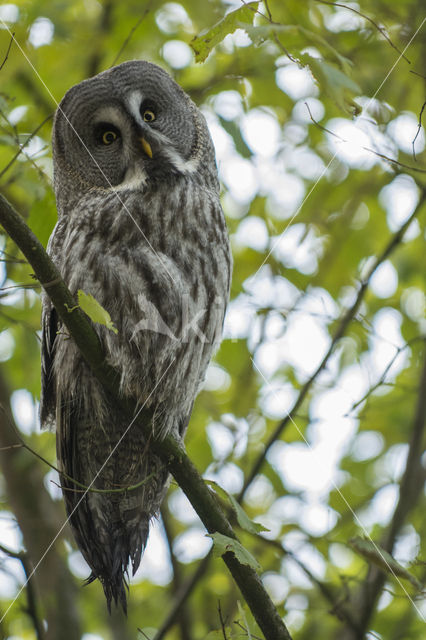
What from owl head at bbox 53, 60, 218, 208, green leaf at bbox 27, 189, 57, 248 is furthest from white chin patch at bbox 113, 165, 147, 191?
green leaf at bbox 27, 189, 57, 248

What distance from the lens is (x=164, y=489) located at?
2557mm

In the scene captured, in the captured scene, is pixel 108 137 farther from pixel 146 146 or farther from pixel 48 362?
pixel 48 362

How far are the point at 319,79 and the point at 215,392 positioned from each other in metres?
2.80

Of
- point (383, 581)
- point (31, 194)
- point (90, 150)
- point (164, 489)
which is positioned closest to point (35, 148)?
point (31, 194)

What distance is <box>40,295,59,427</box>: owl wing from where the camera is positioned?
2359mm

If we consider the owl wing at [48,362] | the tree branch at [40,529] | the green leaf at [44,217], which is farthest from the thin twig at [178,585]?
the green leaf at [44,217]

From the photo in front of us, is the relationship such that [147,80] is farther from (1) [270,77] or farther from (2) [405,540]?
(2) [405,540]

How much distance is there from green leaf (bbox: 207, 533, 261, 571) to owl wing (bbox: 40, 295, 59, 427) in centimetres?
85

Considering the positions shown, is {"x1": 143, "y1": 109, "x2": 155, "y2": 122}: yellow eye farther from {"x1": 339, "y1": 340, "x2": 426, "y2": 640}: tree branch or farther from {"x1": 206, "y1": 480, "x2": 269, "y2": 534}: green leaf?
{"x1": 339, "y1": 340, "x2": 426, "y2": 640}: tree branch

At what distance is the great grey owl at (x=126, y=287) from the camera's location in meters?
2.22

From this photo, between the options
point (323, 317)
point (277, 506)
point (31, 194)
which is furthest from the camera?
point (277, 506)

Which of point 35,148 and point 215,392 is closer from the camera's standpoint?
point 35,148

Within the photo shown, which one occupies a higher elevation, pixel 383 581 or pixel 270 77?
pixel 270 77

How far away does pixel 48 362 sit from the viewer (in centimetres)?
243
